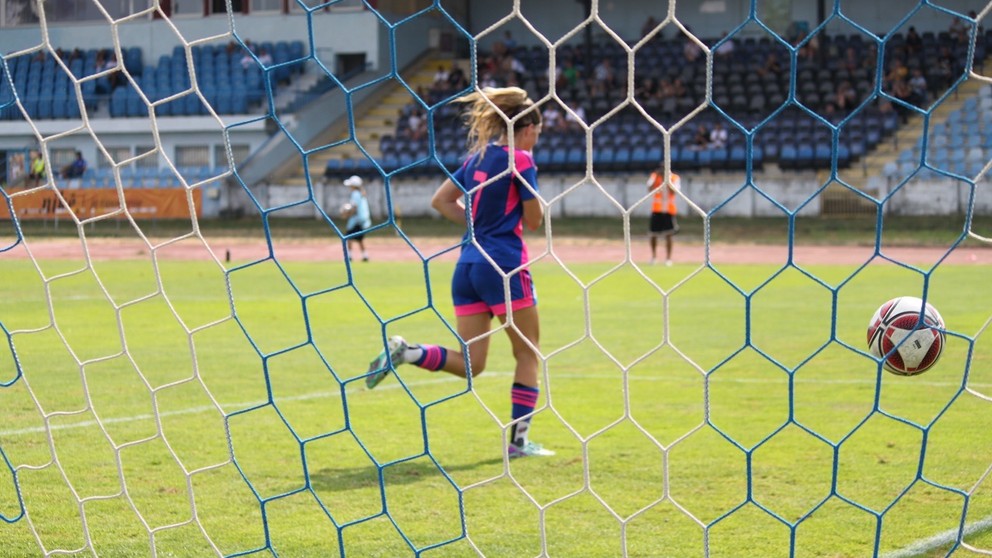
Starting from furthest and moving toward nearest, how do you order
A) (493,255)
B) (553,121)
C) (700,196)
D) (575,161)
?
1. (553,121)
2. (575,161)
3. (700,196)
4. (493,255)

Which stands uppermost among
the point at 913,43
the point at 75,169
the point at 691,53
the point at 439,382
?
the point at 913,43

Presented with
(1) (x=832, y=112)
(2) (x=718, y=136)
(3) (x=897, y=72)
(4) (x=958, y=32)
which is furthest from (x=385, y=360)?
(4) (x=958, y=32)

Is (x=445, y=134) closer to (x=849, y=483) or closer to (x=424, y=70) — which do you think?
(x=424, y=70)

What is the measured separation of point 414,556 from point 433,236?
23118 millimetres

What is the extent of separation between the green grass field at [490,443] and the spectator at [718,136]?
20.0 m

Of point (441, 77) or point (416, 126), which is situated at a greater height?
point (441, 77)

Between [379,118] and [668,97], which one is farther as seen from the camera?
[379,118]

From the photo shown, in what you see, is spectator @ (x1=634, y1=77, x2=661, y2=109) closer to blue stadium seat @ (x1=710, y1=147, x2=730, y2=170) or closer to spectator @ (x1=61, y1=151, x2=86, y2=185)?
blue stadium seat @ (x1=710, y1=147, x2=730, y2=170)

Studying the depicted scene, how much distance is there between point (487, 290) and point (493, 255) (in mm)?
187

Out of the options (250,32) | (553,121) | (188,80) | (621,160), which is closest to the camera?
(621,160)

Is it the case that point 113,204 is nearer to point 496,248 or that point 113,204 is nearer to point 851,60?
point 851,60

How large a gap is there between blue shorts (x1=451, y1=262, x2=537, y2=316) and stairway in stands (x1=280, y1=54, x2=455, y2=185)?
30578 mm

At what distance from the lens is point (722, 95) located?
34.7m

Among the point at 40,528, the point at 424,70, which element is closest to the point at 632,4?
the point at 424,70
